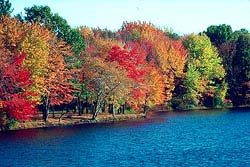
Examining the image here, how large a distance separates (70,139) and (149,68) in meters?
39.1

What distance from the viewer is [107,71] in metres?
85.6

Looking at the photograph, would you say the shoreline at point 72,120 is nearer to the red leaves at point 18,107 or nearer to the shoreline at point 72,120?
the shoreline at point 72,120

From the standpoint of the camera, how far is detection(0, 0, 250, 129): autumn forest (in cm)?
7638

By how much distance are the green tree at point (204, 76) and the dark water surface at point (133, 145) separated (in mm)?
31181

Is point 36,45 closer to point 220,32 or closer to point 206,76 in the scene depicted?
point 206,76

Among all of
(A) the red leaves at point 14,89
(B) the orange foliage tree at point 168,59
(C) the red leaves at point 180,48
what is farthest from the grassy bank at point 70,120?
(C) the red leaves at point 180,48

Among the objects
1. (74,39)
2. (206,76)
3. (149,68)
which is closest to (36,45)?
(74,39)

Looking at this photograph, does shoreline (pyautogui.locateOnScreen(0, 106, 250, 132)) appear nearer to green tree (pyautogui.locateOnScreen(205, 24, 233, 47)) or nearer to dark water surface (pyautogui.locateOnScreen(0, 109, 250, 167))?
dark water surface (pyautogui.locateOnScreen(0, 109, 250, 167))

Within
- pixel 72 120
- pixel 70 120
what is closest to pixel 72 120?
pixel 72 120

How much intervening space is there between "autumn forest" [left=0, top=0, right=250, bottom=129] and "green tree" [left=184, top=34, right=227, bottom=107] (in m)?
0.22

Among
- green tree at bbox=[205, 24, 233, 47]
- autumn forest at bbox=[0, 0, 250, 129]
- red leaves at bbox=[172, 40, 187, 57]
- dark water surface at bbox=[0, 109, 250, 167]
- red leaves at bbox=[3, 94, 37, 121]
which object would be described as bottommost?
dark water surface at bbox=[0, 109, 250, 167]

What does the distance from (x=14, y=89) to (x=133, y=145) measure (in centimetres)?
2333

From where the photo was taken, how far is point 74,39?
9769 centimetres

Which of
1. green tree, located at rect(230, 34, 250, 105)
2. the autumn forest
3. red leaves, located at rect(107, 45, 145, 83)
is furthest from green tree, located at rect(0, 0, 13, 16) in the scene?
green tree, located at rect(230, 34, 250, 105)
